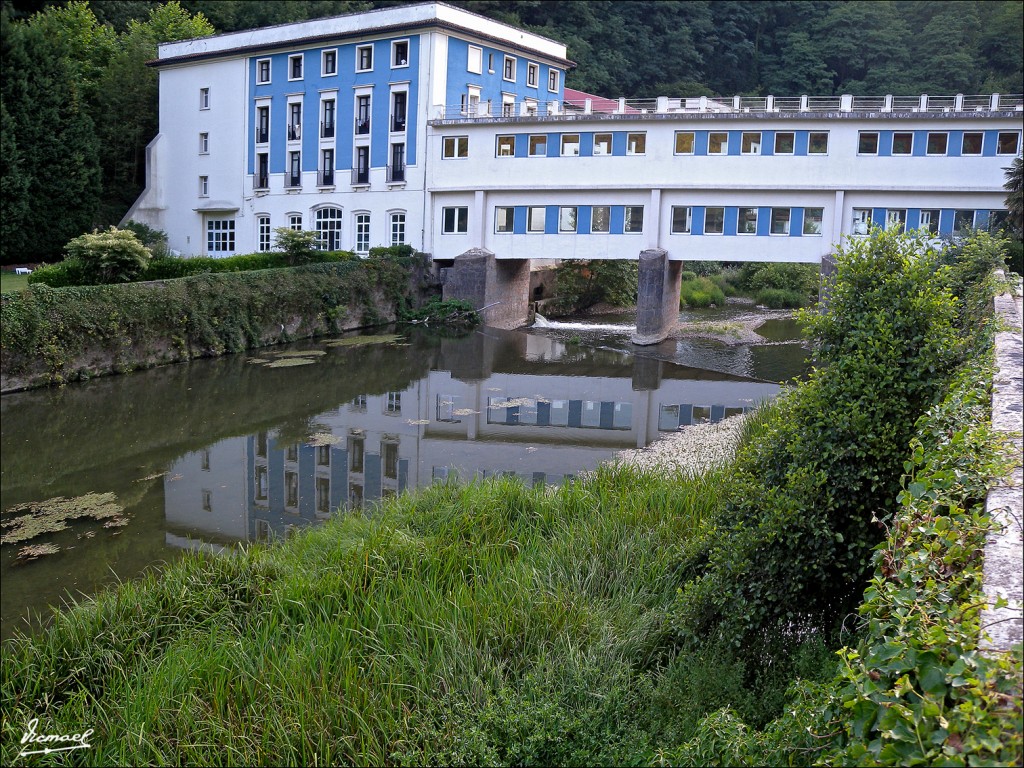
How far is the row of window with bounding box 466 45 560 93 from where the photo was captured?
36.1 metres

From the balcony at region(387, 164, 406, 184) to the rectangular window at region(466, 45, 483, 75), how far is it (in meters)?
→ 4.45

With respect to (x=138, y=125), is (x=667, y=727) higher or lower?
lower

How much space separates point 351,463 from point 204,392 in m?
7.35

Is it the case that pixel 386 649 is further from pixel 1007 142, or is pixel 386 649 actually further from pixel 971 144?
pixel 1007 142

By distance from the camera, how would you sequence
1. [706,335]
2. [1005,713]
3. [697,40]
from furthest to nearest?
1. [697,40]
2. [706,335]
3. [1005,713]

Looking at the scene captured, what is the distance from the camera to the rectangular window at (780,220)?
3006 cm

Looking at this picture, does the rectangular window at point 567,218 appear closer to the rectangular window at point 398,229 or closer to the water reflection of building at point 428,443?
the rectangular window at point 398,229

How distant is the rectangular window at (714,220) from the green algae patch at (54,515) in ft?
71.5

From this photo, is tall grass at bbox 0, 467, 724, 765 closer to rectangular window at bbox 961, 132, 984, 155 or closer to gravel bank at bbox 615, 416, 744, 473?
gravel bank at bbox 615, 416, 744, 473

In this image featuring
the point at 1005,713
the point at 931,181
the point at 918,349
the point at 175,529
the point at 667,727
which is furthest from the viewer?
the point at 931,181

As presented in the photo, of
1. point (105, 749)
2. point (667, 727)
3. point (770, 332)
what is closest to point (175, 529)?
point (105, 749)

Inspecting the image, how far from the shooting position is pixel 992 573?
9.92 feet

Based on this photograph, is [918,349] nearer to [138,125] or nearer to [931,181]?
[931,181]

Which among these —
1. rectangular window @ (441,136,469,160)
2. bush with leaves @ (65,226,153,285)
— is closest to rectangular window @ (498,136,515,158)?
rectangular window @ (441,136,469,160)
